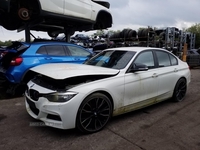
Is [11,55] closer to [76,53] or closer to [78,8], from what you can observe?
[76,53]

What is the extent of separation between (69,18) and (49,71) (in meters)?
4.31

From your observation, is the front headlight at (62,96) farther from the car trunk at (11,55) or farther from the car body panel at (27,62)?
the car trunk at (11,55)

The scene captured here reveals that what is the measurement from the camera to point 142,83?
4035 millimetres

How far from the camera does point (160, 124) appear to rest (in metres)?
3.79

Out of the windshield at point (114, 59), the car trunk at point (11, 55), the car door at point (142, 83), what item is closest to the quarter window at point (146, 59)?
the car door at point (142, 83)

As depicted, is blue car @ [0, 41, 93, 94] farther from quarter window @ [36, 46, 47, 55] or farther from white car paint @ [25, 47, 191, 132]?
white car paint @ [25, 47, 191, 132]

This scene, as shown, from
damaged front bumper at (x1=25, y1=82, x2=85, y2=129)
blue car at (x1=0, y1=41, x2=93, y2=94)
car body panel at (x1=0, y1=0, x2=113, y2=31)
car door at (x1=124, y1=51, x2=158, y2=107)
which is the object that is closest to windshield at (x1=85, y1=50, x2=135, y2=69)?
car door at (x1=124, y1=51, x2=158, y2=107)

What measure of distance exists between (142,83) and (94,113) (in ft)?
4.24

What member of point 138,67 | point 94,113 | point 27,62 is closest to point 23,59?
point 27,62

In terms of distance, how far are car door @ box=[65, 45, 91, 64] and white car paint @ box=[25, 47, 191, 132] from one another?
2.35m

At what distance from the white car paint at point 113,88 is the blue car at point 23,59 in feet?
4.71

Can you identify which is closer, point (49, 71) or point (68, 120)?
point (68, 120)

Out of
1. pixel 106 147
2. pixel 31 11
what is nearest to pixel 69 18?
pixel 31 11

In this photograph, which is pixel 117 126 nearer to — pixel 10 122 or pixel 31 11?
pixel 10 122
